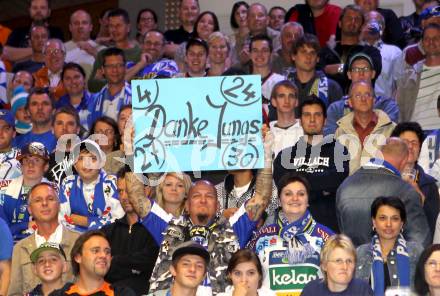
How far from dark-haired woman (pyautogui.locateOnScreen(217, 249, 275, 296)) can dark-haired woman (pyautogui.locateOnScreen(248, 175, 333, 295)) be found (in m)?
0.13

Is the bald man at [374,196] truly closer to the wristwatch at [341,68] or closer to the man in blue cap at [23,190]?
the man in blue cap at [23,190]

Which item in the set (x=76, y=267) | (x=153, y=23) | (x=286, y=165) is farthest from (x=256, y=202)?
(x=153, y=23)

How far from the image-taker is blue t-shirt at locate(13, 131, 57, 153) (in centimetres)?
1158

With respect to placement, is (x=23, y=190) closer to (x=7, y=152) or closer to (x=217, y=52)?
(x=7, y=152)

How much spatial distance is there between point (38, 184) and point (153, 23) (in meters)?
4.85

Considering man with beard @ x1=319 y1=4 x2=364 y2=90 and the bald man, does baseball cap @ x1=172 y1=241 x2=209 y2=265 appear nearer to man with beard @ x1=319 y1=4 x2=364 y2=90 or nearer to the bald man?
the bald man

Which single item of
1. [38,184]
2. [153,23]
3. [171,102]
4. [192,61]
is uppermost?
[153,23]

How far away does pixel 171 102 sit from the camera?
1002 cm

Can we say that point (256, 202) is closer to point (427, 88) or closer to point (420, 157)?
point (420, 157)

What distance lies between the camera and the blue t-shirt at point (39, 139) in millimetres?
11580

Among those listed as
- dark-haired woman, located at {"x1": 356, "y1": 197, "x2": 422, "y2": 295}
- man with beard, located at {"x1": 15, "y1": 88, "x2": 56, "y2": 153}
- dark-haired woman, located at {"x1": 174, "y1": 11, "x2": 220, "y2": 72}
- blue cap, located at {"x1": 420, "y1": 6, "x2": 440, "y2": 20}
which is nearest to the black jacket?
dark-haired woman, located at {"x1": 356, "y1": 197, "x2": 422, "y2": 295}

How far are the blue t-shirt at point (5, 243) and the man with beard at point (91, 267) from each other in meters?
0.67

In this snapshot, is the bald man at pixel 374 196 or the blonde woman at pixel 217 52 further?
the blonde woman at pixel 217 52

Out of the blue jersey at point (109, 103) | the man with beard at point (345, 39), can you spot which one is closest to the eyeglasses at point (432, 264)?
the man with beard at point (345, 39)
